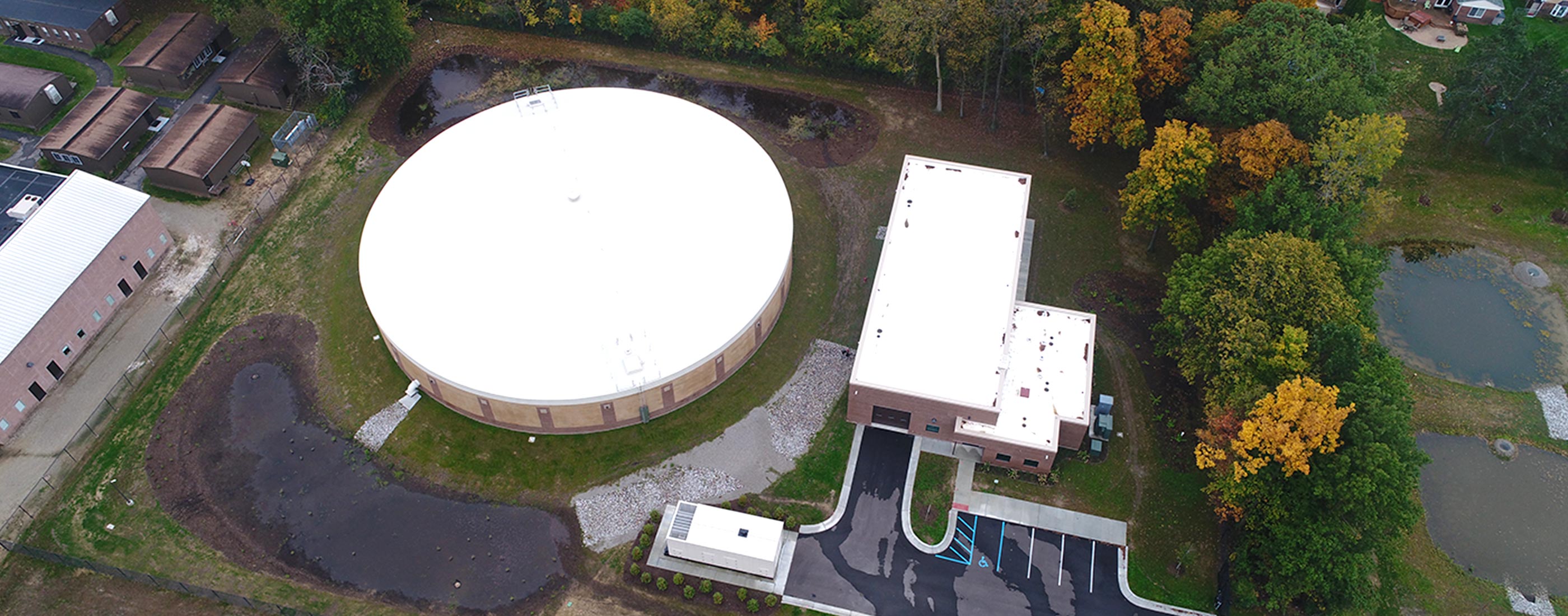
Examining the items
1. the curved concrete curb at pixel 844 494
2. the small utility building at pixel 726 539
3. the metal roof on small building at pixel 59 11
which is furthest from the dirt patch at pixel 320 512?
the metal roof on small building at pixel 59 11

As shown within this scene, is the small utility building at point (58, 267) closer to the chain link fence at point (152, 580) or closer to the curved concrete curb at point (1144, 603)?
the chain link fence at point (152, 580)

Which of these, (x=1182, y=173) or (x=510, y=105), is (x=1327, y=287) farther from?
(x=510, y=105)

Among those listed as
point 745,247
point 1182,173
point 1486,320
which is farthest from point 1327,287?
point 745,247

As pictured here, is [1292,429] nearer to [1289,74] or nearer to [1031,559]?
[1031,559]

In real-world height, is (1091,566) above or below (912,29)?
below

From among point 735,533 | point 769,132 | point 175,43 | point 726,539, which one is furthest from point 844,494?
point 175,43

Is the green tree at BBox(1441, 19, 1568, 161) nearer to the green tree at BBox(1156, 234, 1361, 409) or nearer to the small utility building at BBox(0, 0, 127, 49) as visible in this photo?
the green tree at BBox(1156, 234, 1361, 409)

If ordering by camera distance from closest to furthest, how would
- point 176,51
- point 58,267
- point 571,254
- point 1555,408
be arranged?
point 571,254 → point 1555,408 → point 58,267 → point 176,51
